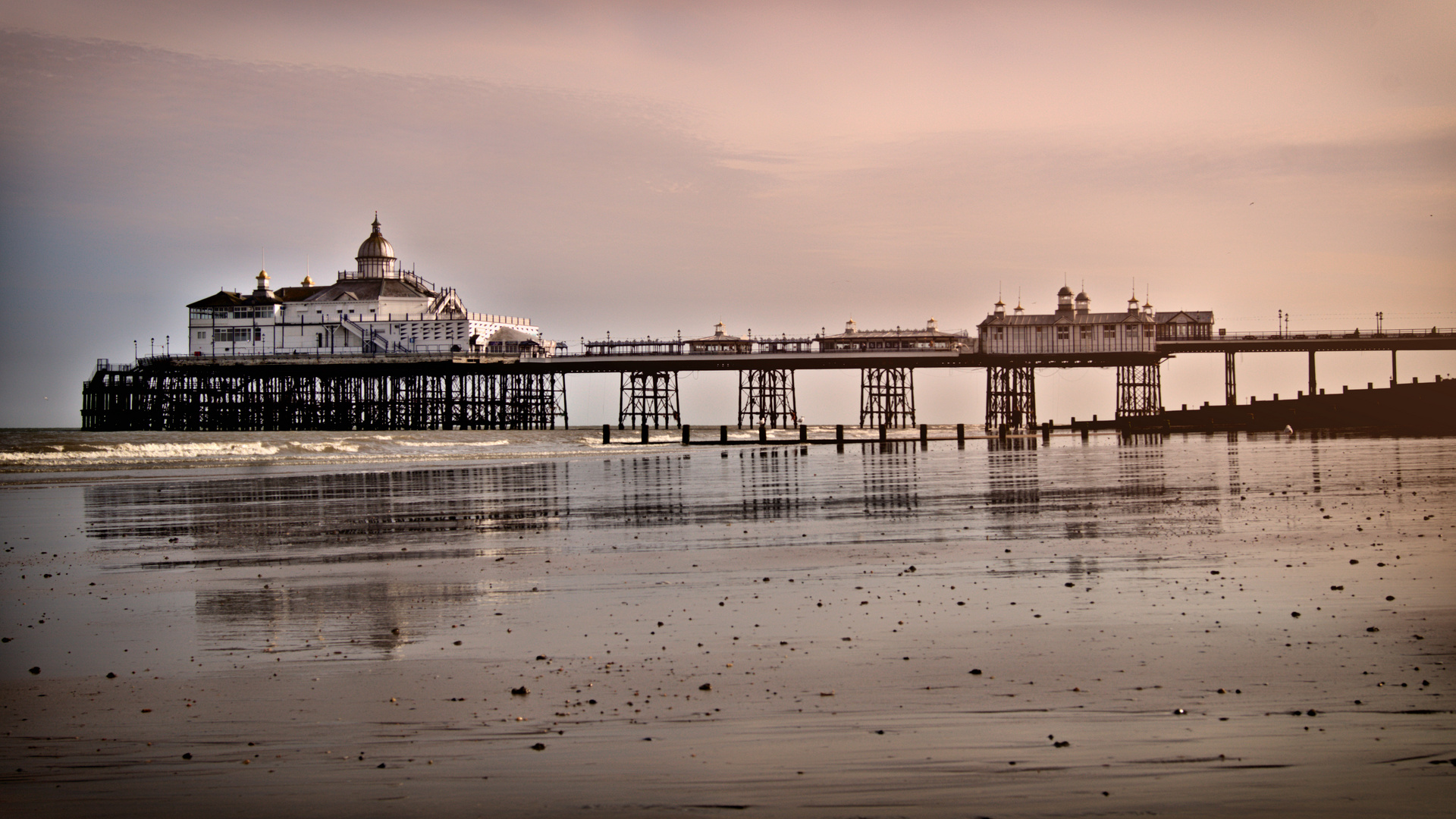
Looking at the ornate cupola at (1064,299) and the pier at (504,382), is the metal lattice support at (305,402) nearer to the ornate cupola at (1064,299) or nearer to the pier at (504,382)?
the pier at (504,382)

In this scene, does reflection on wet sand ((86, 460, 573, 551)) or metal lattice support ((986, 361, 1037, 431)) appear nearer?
reflection on wet sand ((86, 460, 573, 551))

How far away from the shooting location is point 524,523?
19500 mm

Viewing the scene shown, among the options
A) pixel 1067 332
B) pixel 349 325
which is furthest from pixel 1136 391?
pixel 349 325

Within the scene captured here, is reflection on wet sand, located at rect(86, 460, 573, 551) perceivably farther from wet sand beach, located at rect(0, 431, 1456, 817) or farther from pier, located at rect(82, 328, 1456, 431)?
pier, located at rect(82, 328, 1456, 431)

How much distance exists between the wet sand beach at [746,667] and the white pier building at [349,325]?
82.5 meters

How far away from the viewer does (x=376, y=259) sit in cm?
11025

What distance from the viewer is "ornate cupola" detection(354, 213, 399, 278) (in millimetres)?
109938

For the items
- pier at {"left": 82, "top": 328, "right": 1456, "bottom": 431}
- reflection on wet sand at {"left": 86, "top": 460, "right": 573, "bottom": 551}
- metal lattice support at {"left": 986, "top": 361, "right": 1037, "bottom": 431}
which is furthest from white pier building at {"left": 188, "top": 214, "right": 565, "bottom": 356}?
reflection on wet sand at {"left": 86, "top": 460, "right": 573, "bottom": 551}

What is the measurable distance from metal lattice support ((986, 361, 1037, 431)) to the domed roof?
57.7 metres

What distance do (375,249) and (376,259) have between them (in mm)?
1177

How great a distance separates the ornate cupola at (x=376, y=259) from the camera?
110m

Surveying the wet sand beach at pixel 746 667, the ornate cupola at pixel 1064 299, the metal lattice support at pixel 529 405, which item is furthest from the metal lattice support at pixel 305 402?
the wet sand beach at pixel 746 667

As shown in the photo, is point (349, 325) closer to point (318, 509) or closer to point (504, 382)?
point (504, 382)

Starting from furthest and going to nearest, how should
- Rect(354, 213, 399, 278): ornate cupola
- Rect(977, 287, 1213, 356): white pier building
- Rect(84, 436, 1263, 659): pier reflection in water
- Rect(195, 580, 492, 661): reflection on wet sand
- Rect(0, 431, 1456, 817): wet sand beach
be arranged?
Rect(354, 213, 399, 278): ornate cupola → Rect(977, 287, 1213, 356): white pier building → Rect(84, 436, 1263, 659): pier reflection in water → Rect(195, 580, 492, 661): reflection on wet sand → Rect(0, 431, 1456, 817): wet sand beach
